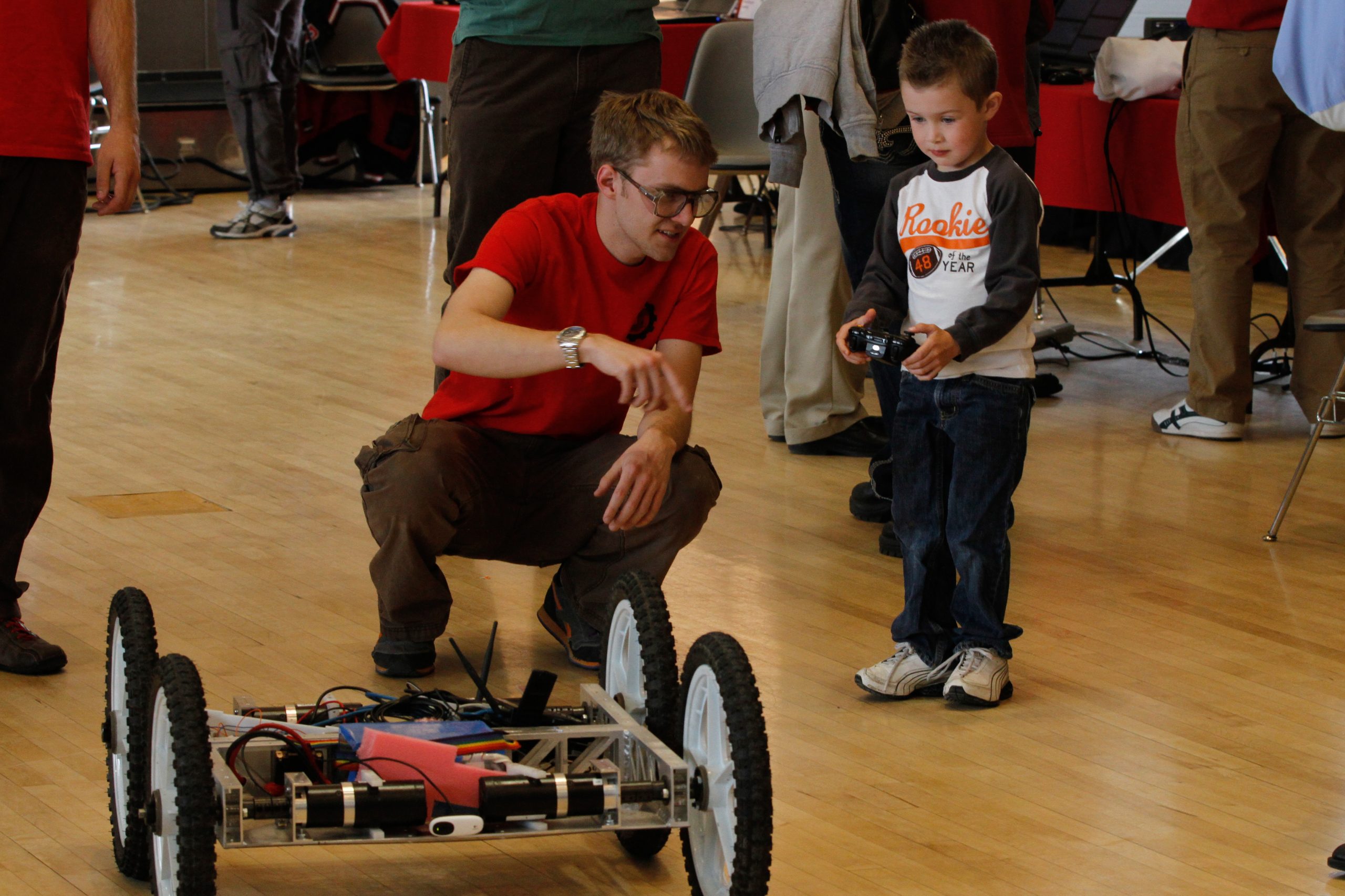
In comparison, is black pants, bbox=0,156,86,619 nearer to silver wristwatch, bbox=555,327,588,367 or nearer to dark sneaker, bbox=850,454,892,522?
silver wristwatch, bbox=555,327,588,367

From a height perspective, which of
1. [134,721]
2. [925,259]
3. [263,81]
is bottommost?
[134,721]

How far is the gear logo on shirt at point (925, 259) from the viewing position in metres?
2.37

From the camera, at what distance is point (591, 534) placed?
2453mm

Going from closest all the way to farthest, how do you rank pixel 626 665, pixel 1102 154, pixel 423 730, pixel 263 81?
pixel 423 730 < pixel 626 665 < pixel 1102 154 < pixel 263 81

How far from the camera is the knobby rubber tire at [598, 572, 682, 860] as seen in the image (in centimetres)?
178

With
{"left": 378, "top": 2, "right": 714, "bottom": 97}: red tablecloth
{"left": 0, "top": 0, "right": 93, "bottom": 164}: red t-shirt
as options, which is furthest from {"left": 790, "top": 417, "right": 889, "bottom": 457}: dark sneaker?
{"left": 378, "top": 2, "right": 714, "bottom": 97}: red tablecloth

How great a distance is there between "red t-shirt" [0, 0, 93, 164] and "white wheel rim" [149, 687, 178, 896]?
1010 millimetres

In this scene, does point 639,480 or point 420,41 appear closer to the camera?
point 639,480

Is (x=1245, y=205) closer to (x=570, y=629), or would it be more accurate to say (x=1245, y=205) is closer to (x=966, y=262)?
(x=966, y=262)

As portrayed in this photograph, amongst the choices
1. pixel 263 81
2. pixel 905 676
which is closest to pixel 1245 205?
pixel 905 676

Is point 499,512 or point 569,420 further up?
point 569,420

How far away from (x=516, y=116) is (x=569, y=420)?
0.74 meters

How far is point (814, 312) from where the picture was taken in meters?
3.77

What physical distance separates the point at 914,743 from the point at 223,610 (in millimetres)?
1137
